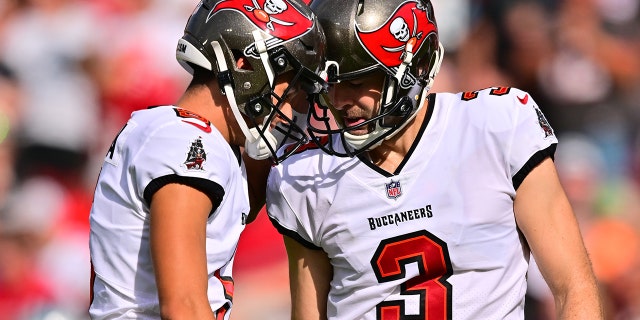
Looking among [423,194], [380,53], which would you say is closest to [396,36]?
[380,53]

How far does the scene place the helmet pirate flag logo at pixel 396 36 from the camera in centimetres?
320

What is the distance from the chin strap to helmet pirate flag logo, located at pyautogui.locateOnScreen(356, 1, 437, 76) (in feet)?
1.45

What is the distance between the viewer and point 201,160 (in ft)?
9.05

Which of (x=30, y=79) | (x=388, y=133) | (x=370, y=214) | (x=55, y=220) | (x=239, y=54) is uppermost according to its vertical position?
(x=239, y=54)

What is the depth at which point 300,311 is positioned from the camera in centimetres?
350

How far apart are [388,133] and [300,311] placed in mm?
737

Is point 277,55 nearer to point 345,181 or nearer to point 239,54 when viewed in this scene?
point 239,54

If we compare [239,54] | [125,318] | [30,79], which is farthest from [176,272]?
[30,79]

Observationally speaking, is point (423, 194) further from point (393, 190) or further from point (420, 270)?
point (420, 270)

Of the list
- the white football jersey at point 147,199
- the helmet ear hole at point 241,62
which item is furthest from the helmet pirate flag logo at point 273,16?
the white football jersey at point 147,199

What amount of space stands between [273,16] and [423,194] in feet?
2.53

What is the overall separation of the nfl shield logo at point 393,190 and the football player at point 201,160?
0.34 metres

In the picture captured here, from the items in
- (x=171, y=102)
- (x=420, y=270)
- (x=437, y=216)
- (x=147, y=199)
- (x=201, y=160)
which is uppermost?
(x=201, y=160)

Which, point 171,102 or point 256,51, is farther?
point 171,102
